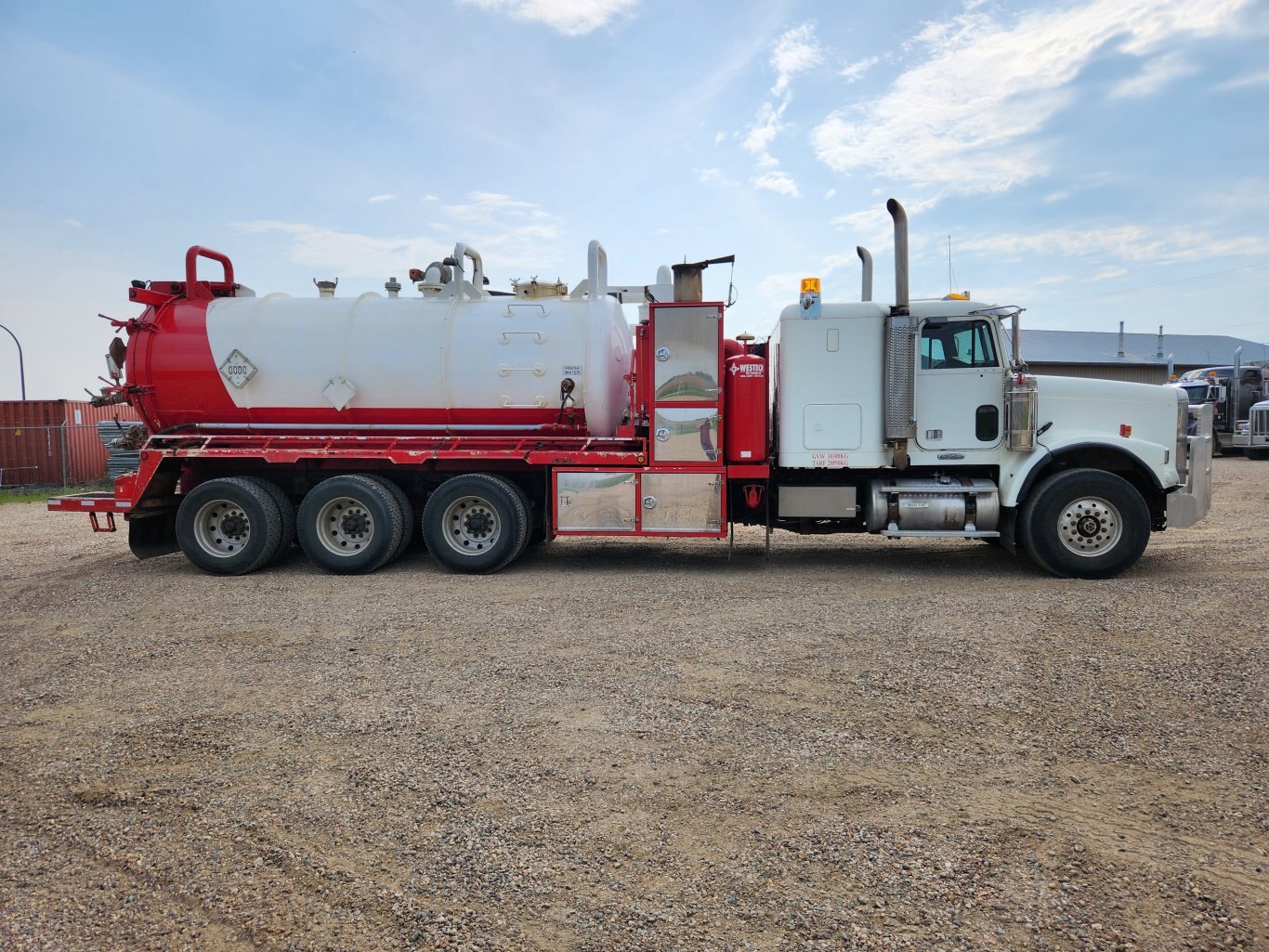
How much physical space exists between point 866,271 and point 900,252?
87cm

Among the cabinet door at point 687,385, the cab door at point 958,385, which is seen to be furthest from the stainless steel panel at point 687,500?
the cab door at point 958,385

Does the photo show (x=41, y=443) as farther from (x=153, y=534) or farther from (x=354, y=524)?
(x=354, y=524)

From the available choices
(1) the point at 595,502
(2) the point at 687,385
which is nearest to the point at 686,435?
(2) the point at 687,385

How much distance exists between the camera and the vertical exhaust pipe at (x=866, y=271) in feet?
29.1

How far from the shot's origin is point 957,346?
27.4 ft

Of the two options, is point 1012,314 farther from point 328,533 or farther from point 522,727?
point 328,533

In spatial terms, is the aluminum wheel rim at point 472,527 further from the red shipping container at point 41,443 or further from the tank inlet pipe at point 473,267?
the red shipping container at point 41,443

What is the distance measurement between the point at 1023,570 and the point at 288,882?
317 inches

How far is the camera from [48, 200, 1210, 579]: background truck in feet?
26.9

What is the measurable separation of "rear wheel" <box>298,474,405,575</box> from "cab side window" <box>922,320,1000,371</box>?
20.7ft

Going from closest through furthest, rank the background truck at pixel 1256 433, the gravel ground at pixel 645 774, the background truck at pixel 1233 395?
the gravel ground at pixel 645 774, the background truck at pixel 1256 433, the background truck at pixel 1233 395

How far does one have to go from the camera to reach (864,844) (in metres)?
3.08

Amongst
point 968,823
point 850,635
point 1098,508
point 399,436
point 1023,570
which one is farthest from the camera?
point 399,436

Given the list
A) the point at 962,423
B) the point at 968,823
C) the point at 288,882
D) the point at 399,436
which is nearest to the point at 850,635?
the point at 968,823
